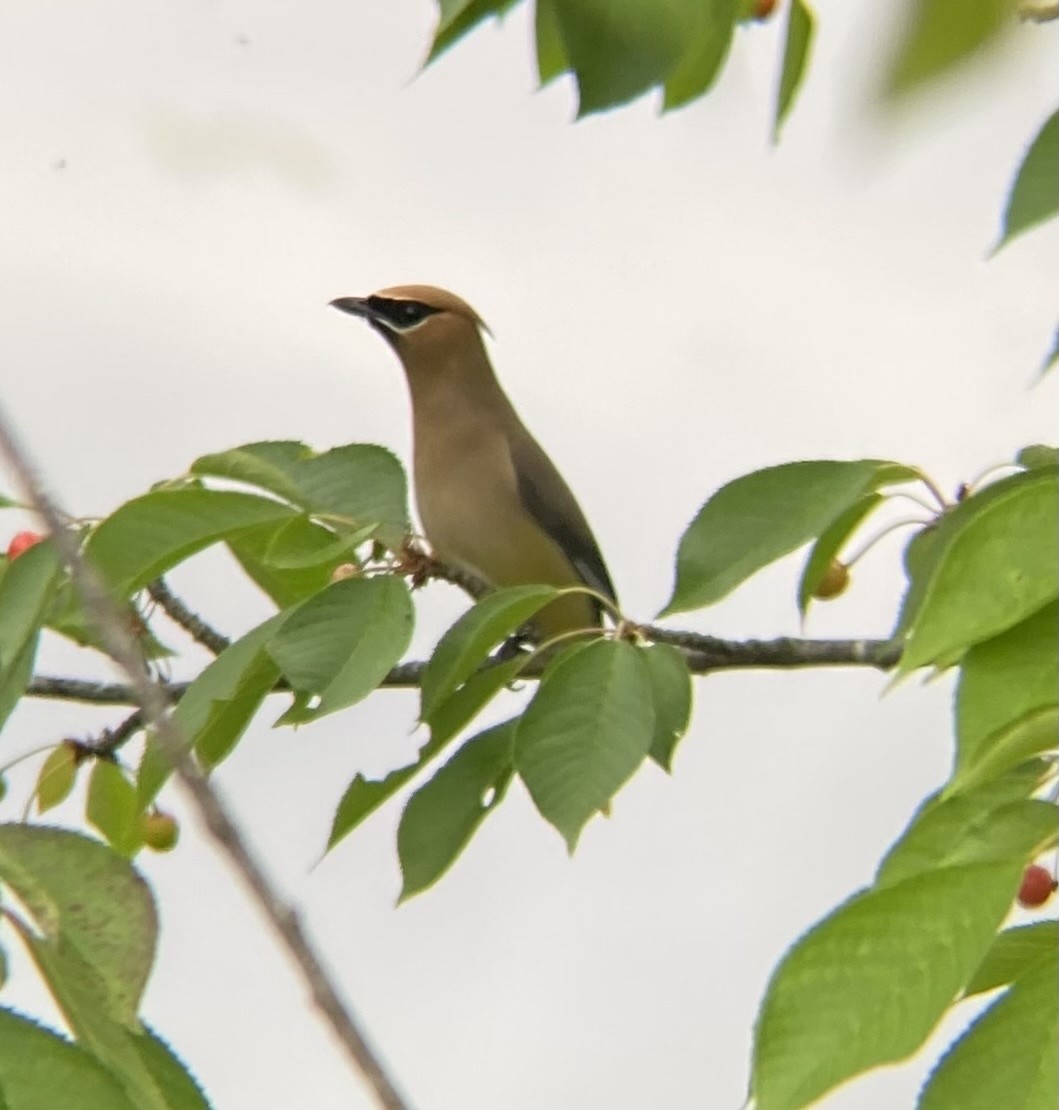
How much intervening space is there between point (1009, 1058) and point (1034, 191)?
357 mm

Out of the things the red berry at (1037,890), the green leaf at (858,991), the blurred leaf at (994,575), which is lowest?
the red berry at (1037,890)

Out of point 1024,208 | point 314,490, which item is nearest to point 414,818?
point 314,490

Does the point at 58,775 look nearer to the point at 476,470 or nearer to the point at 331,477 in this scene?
the point at 331,477

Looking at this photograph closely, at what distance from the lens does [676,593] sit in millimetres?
1436

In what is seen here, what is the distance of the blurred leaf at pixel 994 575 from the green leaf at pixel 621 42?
26 centimetres

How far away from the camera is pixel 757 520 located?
4.61ft

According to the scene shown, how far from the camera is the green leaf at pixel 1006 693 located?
0.92 meters

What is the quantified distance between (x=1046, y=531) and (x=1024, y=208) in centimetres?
22

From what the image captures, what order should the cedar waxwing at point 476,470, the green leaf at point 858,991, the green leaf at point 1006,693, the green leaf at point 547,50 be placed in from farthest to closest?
the cedar waxwing at point 476,470 < the green leaf at point 547,50 < the green leaf at point 1006,693 < the green leaf at point 858,991

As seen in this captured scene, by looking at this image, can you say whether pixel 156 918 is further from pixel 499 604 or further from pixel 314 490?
pixel 314 490

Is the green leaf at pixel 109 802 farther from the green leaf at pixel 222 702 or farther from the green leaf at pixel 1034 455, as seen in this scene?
the green leaf at pixel 1034 455

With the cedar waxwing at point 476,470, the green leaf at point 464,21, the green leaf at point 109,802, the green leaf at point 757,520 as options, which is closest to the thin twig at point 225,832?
the green leaf at point 464,21

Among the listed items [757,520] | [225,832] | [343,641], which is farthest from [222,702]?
[225,832]

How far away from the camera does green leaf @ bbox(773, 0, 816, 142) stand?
898 mm
